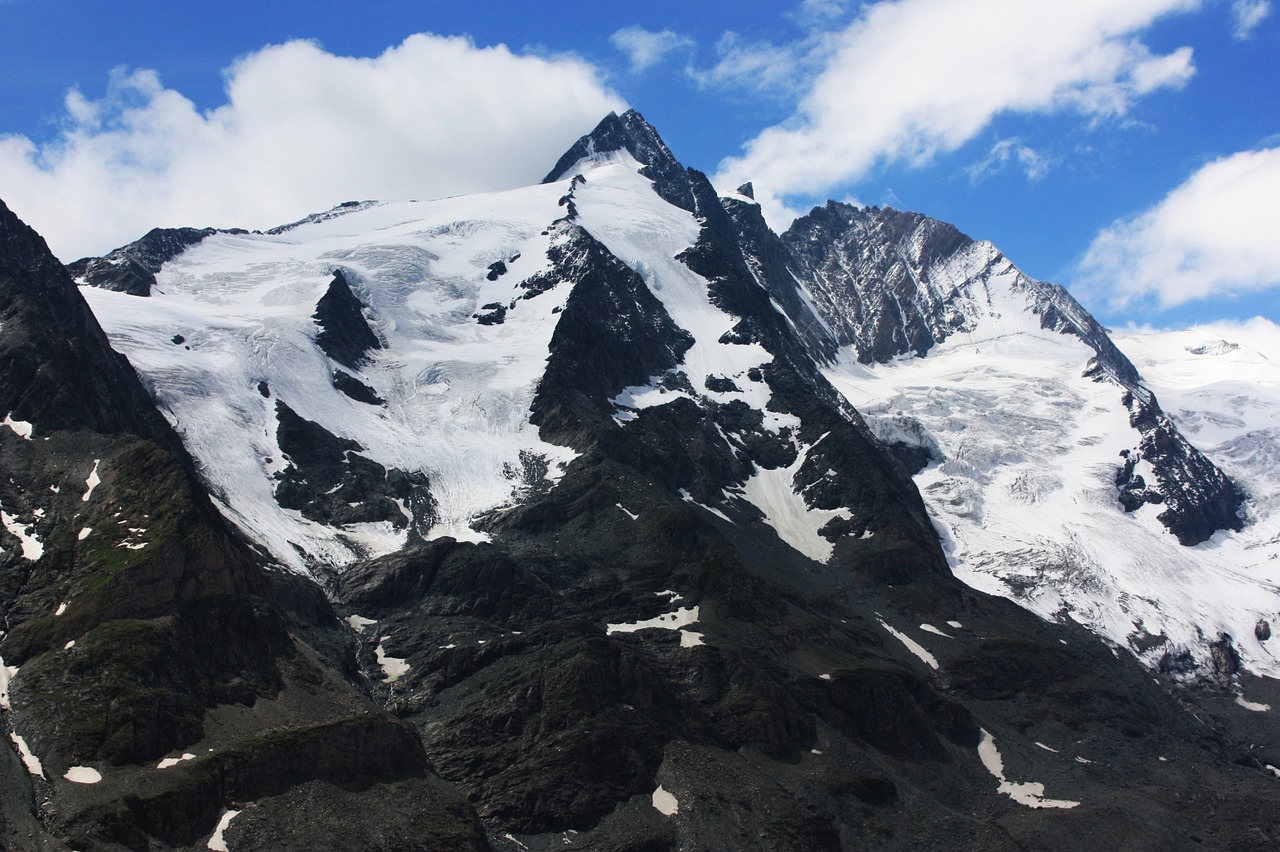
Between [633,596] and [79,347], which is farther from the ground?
[79,347]

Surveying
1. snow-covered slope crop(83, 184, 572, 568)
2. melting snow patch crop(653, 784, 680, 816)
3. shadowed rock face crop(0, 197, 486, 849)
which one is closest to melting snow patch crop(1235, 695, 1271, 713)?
snow-covered slope crop(83, 184, 572, 568)

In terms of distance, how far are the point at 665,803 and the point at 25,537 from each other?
58228 millimetres

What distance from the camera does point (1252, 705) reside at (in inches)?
6959

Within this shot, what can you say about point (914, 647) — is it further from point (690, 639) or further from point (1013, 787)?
point (690, 639)

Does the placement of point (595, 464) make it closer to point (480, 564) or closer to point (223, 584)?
point (480, 564)

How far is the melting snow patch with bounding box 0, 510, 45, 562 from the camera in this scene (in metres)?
96.6

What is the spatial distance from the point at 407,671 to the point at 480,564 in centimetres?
1934

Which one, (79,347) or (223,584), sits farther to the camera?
(79,347)

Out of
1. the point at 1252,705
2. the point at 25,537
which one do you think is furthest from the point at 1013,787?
the point at 25,537

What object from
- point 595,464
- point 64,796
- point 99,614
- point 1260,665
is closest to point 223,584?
point 99,614

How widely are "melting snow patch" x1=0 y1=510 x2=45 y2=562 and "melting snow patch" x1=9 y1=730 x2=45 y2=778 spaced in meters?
22.7

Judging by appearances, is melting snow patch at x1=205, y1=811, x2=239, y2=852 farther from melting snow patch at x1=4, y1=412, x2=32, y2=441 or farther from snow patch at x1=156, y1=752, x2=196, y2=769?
melting snow patch at x1=4, y1=412, x2=32, y2=441

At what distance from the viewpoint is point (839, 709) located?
4990 inches

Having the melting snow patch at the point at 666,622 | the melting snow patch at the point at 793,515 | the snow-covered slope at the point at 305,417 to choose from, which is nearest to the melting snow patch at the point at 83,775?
the snow-covered slope at the point at 305,417
